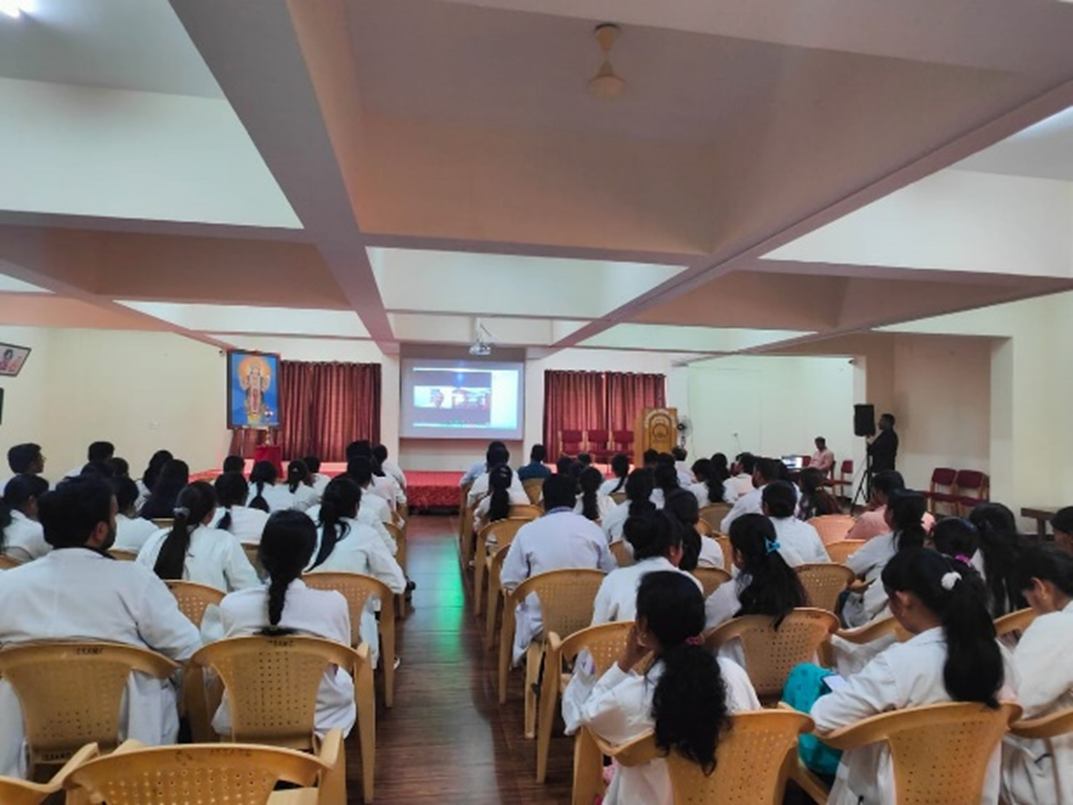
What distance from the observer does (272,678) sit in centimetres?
198

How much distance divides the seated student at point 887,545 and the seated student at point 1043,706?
126 centimetres

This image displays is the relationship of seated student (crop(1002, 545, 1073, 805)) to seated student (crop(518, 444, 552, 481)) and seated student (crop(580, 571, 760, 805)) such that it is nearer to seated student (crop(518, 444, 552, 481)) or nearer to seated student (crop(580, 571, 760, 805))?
seated student (crop(580, 571, 760, 805))

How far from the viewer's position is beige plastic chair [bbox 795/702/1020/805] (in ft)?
5.21

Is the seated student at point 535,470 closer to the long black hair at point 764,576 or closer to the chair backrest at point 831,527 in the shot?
the chair backrest at point 831,527

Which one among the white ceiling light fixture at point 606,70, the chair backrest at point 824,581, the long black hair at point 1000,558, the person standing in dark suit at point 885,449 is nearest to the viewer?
the white ceiling light fixture at point 606,70

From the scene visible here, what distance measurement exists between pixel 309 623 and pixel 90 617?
620mm

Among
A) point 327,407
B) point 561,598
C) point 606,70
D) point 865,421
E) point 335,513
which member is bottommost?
point 561,598

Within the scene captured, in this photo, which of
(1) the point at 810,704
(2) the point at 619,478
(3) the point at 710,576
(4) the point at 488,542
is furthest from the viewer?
(2) the point at 619,478

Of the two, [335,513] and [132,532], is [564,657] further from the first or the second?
[132,532]

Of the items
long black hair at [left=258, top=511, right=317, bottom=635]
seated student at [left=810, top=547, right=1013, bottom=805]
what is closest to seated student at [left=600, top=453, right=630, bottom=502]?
long black hair at [left=258, top=511, right=317, bottom=635]

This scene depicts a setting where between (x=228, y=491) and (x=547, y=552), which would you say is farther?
(x=228, y=491)

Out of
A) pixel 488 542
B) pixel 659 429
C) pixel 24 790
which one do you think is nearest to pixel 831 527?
pixel 488 542

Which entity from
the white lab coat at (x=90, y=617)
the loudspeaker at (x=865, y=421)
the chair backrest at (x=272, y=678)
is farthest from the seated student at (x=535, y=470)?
the loudspeaker at (x=865, y=421)

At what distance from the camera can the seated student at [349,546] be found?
3141 millimetres
